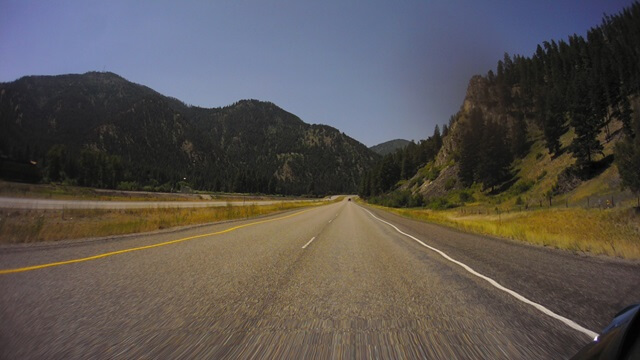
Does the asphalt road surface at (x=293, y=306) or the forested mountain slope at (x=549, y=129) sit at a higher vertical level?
the forested mountain slope at (x=549, y=129)

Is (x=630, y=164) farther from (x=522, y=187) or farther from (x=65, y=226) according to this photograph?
(x=65, y=226)

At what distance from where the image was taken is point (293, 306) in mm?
4195

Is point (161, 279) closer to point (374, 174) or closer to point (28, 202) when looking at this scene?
point (28, 202)

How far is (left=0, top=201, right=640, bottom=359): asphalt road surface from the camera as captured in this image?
9.66 feet

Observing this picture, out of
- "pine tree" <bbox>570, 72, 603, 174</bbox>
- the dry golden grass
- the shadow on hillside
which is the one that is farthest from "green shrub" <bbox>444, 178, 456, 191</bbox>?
the dry golden grass

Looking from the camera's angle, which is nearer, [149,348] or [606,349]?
[606,349]

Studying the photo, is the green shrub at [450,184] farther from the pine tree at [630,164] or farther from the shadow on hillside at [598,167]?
the pine tree at [630,164]

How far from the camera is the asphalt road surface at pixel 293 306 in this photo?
116 inches

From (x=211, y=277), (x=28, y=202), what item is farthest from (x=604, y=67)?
(x=28, y=202)

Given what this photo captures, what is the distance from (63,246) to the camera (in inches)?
354

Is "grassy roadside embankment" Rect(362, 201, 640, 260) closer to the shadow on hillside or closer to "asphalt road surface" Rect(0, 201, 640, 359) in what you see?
"asphalt road surface" Rect(0, 201, 640, 359)

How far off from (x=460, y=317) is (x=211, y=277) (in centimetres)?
425

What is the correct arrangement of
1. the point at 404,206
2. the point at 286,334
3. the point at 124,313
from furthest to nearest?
1. the point at 404,206
2. the point at 124,313
3. the point at 286,334

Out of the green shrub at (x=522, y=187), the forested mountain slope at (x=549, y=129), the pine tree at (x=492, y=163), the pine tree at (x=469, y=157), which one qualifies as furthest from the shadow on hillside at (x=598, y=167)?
the pine tree at (x=469, y=157)
